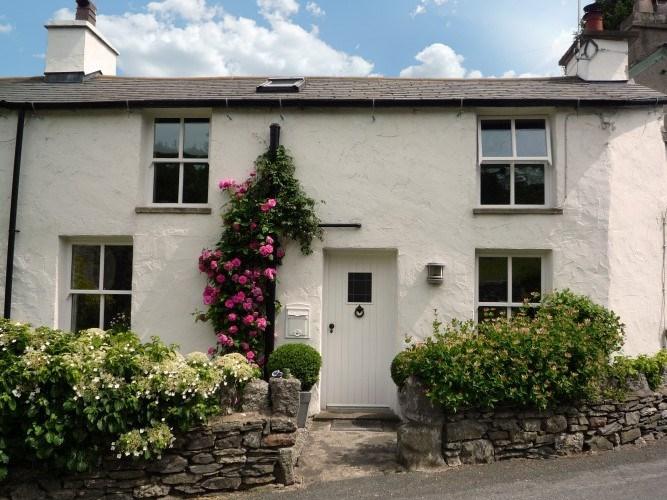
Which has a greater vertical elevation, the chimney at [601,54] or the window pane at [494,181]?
the chimney at [601,54]

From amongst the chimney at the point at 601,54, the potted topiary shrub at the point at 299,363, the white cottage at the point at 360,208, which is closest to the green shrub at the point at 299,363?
the potted topiary shrub at the point at 299,363

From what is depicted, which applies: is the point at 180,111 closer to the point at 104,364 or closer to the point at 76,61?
the point at 76,61

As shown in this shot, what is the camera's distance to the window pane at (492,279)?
8.08m

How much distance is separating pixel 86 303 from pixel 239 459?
455 cm

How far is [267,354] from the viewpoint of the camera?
772 centimetres

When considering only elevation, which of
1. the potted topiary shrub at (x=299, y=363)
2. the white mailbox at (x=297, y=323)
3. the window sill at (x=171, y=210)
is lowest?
the potted topiary shrub at (x=299, y=363)

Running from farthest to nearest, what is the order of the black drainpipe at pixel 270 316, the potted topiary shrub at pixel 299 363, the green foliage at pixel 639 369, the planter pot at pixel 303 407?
the black drainpipe at pixel 270 316 < the potted topiary shrub at pixel 299 363 < the planter pot at pixel 303 407 < the green foliage at pixel 639 369

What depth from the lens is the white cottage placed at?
786 cm

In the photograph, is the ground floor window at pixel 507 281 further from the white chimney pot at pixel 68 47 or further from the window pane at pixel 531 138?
the white chimney pot at pixel 68 47

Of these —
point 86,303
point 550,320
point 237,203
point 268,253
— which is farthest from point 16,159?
point 550,320

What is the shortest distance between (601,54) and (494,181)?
11.4ft

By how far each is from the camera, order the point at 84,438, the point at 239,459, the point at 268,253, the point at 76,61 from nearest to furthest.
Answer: the point at 84,438 → the point at 239,459 → the point at 268,253 → the point at 76,61

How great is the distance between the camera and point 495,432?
5676 millimetres

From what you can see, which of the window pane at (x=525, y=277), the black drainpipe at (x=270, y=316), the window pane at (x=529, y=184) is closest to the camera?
the black drainpipe at (x=270, y=316)
